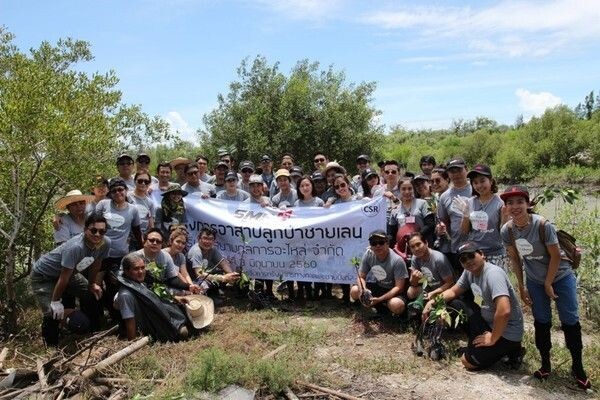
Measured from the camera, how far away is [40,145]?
6.05m

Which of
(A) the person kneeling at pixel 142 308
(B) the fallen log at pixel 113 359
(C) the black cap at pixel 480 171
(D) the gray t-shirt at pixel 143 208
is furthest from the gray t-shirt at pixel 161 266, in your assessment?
(C) the black cap at pixel 480 171

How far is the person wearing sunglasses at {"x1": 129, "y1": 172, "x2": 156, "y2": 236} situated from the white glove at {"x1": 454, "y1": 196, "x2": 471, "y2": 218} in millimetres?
4093

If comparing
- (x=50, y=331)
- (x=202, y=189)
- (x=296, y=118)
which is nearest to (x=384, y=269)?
(x=202, y=189)

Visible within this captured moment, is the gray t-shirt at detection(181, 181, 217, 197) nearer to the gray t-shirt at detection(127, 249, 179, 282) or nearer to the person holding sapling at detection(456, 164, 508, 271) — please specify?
the gray t-shirt at detection(127, 249, 179, 282)

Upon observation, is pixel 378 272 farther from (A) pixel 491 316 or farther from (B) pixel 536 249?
(B) pixel 536 249

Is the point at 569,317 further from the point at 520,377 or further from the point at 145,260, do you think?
the point at 145,260

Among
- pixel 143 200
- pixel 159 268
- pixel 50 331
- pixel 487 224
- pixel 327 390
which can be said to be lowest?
pixel 327 390

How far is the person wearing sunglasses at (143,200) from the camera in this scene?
288 inches

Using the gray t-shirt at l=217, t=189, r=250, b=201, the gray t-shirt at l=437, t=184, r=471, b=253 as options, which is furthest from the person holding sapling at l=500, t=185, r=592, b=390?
the gray t-shirt at l=217, t=189, r=250, b=201

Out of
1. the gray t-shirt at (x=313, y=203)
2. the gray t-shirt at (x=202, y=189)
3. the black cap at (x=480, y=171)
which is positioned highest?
the black cap at (x=480, y=171)

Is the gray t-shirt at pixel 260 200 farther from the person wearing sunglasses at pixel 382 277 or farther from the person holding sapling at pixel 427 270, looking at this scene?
the person holding sapling at pixel 427 270

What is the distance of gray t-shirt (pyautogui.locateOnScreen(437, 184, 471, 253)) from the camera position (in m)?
6.28

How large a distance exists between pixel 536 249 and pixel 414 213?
83.1 inches

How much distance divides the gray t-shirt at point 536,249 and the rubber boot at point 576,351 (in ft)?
1.62
